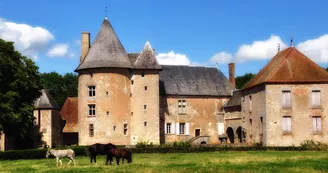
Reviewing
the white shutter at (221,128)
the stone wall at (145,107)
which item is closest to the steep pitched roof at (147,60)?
the stone wall at (145,107)

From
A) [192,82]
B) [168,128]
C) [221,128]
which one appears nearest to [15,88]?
[168,128]

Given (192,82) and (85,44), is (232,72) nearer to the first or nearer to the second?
(192,82)

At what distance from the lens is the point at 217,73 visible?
63.2 metres

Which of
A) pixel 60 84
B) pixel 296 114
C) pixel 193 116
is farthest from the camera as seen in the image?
pixel 60 84

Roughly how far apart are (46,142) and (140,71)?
482 inches

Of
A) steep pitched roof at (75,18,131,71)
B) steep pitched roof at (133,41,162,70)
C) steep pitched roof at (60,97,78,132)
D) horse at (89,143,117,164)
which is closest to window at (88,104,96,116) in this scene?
steep pitched roof at (75,18,131,71)

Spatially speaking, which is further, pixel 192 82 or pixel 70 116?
pixel 192 82

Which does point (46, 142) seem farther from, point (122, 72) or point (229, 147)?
point (229, 147)

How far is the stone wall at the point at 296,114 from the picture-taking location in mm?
47125

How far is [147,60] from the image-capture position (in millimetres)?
52750

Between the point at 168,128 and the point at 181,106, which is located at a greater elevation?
the point at 181,106

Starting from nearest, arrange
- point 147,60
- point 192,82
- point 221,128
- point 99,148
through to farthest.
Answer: point 99,148, point 147,60, point 221,128, point 192,82

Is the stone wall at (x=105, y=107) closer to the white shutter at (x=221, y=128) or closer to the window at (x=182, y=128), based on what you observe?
the window at (x=182, y=128)

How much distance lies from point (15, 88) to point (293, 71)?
25.5 meters
